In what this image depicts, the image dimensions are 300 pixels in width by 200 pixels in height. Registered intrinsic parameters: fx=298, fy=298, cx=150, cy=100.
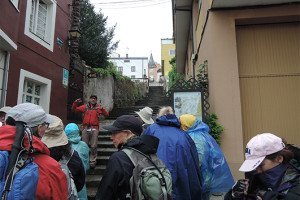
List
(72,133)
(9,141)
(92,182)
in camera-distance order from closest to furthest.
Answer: (9,141), (72,133), (92,182)

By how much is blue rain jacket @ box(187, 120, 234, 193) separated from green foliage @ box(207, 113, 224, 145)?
226cm

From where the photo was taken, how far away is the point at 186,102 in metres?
7.14

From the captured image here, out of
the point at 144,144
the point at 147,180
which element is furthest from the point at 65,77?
the point at 147,180

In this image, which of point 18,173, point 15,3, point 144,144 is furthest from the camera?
point 15,3

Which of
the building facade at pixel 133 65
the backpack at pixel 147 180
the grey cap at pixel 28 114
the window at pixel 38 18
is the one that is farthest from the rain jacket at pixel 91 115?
the building facade at pixel 133 65

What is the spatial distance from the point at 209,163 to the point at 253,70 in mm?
3561

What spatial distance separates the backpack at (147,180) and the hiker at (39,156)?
554mm

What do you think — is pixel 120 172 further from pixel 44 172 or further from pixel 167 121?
pixel 167 121

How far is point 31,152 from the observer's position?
1975 millimetres

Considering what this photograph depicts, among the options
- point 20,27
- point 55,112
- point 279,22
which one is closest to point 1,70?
point 20,27

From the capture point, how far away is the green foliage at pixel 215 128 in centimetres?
646

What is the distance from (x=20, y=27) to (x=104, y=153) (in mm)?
4095

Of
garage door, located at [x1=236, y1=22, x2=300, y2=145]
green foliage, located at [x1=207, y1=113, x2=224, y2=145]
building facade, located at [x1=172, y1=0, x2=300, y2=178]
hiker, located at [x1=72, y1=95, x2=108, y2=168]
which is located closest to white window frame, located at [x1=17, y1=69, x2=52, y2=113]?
hiker, located at [x1=72, y1=95, x2=108, y2=168]

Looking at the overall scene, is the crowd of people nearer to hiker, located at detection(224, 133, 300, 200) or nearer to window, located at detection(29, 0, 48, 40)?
hiker, located at detection(224, 133, 300, 200)
